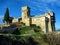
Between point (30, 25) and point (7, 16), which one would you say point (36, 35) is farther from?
point (7, 16)

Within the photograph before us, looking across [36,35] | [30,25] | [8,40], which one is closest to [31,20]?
[30,25]

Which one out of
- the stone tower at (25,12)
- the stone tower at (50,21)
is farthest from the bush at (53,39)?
the stone tower at (25,12)

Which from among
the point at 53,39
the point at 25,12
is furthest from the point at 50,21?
the point at 53,39

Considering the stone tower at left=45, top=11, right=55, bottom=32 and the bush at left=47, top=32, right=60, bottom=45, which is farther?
the stone tower at left=45, top=11, right=55, bottom=32

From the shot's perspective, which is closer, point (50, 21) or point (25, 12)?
point (50, 21)

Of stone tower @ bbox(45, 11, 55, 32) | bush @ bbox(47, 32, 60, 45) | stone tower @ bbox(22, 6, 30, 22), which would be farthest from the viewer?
stone tower @ bbox(22, 6, 30, 22)

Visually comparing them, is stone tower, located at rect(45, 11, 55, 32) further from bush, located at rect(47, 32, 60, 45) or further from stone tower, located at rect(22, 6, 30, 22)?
bush, located at rect(47, 32, 60, 45)

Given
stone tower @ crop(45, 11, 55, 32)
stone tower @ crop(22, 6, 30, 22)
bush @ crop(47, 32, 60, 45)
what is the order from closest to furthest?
1. bush @ crop(47, 32, 60, 45)
2. stone tower @ crop(45, 11, 55, 32)
3. stone tower @ crop(22, 6, 30, 22)

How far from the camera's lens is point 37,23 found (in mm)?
65188

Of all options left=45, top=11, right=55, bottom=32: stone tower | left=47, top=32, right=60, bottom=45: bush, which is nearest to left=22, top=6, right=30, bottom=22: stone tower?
left=45, top=11, right=55, bottom=32: stone tower

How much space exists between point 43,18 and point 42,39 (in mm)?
16608

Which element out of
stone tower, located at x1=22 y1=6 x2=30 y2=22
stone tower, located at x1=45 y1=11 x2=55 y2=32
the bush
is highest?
stone tower, located at x1=22 y1=6 x2=30 y2=22

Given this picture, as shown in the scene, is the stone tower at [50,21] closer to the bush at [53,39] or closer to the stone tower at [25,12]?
the stone tower at [25,12]

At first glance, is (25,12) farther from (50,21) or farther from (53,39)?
(53,39)
